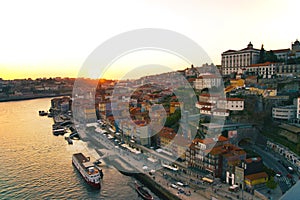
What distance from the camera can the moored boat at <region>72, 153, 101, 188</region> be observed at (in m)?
5.98

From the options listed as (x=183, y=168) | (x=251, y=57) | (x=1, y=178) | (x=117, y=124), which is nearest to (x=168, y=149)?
(x=183, y=168)

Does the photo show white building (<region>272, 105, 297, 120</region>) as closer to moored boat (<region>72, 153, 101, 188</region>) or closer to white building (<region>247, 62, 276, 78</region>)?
white building (<region>247, 62, 276, 78</region>)

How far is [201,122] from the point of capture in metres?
8.72

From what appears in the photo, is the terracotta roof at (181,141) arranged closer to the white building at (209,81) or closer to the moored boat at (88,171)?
the moored boat at (88,171)

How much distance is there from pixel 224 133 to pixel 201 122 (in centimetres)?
117

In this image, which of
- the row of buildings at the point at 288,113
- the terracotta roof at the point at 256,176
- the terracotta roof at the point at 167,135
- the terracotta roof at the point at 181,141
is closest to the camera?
the terracotta roof at the point at 256,176

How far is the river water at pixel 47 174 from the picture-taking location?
573 centimetres

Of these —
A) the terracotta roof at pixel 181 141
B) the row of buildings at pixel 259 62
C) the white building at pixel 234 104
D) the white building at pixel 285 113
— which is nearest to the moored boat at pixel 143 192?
the terracotta roof at pixel 181 141

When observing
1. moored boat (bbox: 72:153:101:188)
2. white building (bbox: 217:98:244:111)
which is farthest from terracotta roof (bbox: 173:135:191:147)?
white building (bbox: 217:98:244:111)

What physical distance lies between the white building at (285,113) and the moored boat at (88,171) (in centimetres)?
585

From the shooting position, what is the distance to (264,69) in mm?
13430

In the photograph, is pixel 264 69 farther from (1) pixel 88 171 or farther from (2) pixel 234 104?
(1) pixel 88 171

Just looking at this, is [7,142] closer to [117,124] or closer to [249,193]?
[117,124]

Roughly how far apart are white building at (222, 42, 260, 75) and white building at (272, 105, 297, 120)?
23.1ft
